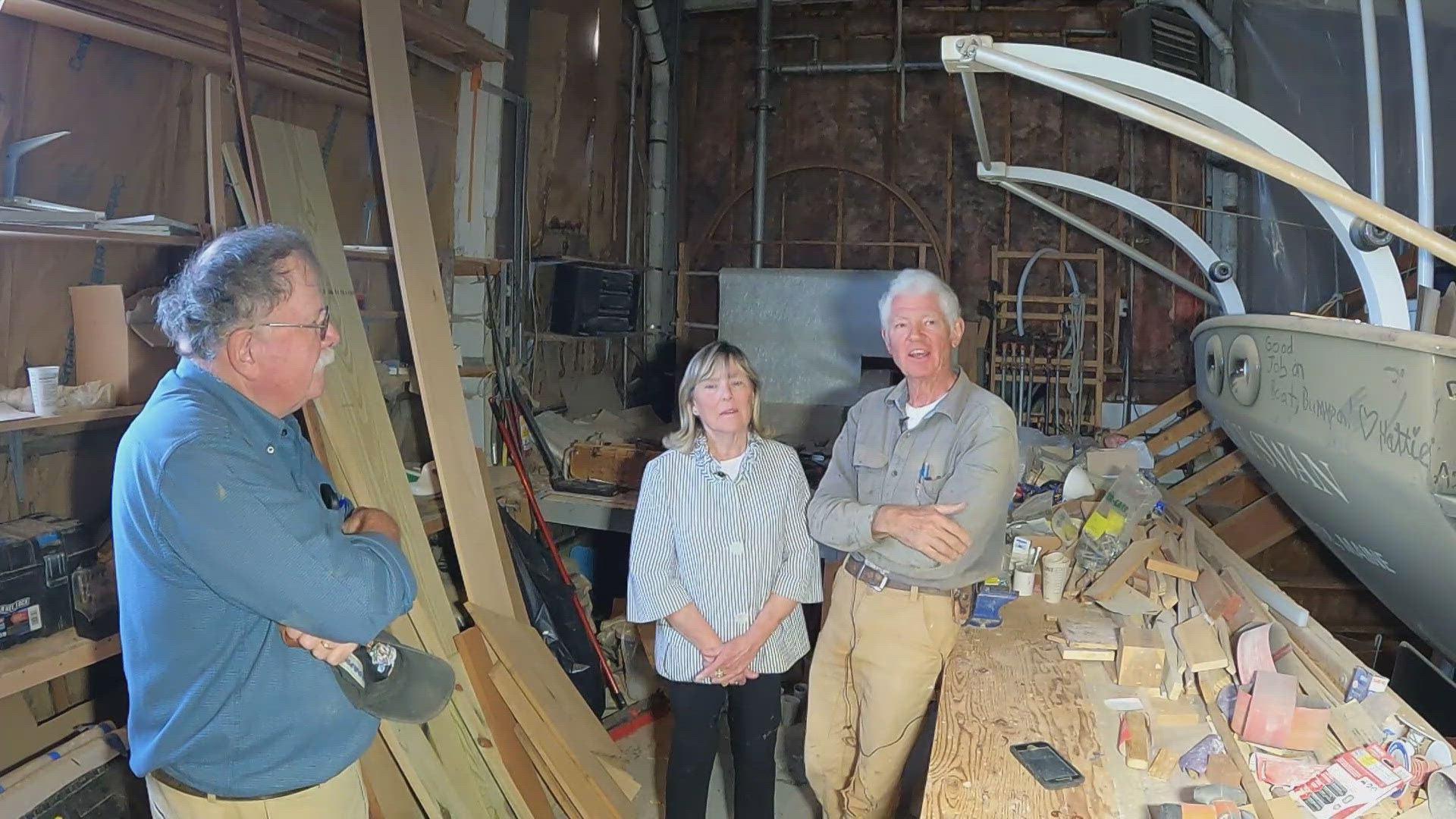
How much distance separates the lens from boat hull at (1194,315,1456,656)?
184cm

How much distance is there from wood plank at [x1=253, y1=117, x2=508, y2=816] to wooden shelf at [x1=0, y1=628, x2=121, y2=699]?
2.25 ft

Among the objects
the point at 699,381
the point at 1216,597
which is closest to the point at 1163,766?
the point at 1216,597

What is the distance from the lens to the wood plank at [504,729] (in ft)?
8.69

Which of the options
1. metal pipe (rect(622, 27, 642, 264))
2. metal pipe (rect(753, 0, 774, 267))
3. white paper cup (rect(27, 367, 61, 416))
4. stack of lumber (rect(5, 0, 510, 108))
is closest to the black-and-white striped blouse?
white paper cup (rect(27, 367, 61, 416))

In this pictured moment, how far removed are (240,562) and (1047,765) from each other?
1339 millimetres

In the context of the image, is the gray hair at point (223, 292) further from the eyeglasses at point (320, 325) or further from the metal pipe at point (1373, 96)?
the metal pipe at point (1373, 96)

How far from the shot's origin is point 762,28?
20.0 ft

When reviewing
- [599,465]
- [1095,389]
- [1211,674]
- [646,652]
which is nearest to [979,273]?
[1095,389]

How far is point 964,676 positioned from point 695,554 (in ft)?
2.20

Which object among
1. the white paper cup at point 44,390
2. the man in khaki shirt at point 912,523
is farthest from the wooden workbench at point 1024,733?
the white paper cup at point 44,390

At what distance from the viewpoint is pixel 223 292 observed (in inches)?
53.4

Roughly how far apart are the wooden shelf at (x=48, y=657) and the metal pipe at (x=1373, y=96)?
335cm

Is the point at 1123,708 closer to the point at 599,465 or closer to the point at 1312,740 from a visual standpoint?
the point at 1312,740

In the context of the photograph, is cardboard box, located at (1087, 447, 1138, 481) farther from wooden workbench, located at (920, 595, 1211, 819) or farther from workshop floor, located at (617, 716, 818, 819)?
workshop floor, located at (617, 716, 818, 819)
